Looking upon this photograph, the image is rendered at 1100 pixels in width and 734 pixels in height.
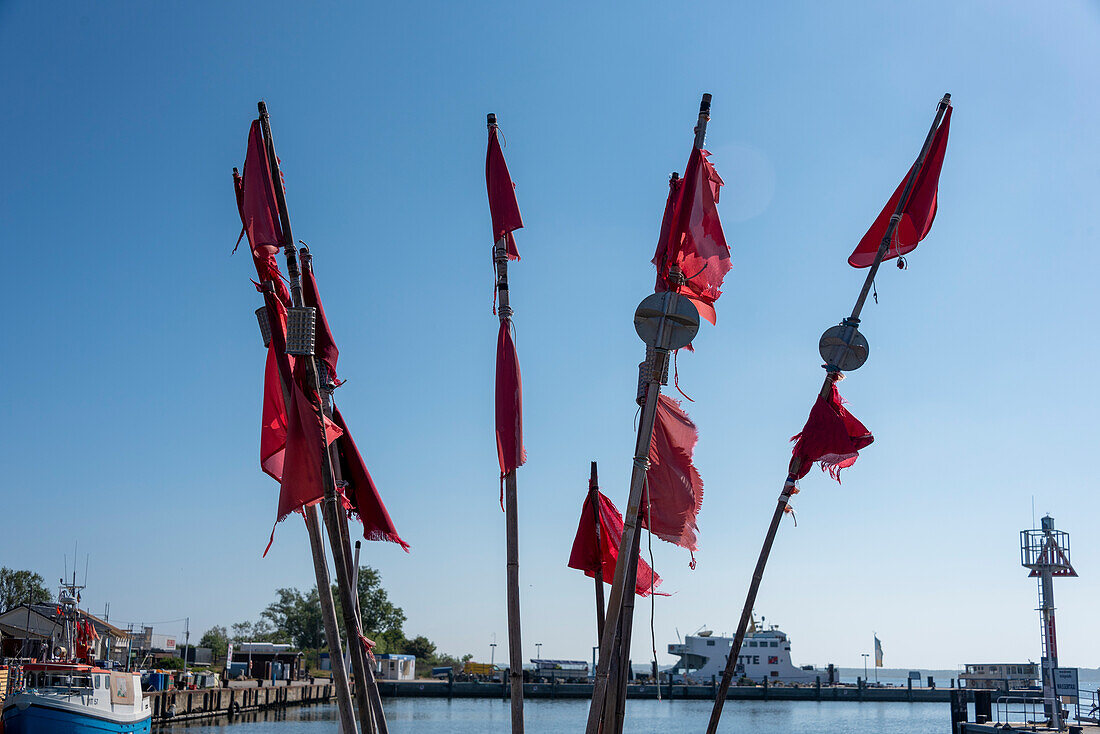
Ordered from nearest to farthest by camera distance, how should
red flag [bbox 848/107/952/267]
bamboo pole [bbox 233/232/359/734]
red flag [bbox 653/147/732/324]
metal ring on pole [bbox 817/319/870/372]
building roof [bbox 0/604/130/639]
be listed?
1. bamboo pole [bbox 233/232/359/734]
2. red flag [bbox 653/147/732/324]
3. metal ring on pole [bbox 817/319/870/372]
4. red flag [bbox 848/107/952/267]
5. building roof [bbox 0/604/130/639]

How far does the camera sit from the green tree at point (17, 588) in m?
74.9

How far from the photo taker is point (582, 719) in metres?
58.8

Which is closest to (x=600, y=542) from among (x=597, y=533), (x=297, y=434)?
(x=597, y=533)

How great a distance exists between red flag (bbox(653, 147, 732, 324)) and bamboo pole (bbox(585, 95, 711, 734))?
0.26 metres

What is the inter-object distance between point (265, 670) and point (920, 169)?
70417 mm

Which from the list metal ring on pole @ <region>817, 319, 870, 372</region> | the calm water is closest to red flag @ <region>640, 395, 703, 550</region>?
metal ring on pole @ <region>817, 319, 870, 372</region>

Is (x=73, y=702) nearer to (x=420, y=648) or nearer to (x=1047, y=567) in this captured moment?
(x=1047, y=567)

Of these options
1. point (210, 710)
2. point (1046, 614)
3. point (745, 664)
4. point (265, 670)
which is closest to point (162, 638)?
point (265, 670)

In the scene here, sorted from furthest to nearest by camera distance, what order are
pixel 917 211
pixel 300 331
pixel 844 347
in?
1. pixel 917 211
2. pixel 844 347
3. pixel 300 331

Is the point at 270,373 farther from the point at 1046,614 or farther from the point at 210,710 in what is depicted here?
the point at 210,710

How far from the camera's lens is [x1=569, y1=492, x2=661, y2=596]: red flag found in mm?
6871

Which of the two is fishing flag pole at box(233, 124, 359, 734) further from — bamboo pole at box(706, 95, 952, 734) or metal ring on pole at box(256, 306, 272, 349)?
bamboo pole at box(706, 95, 952, 734)

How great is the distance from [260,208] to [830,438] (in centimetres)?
381

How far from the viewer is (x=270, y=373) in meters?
5.95
